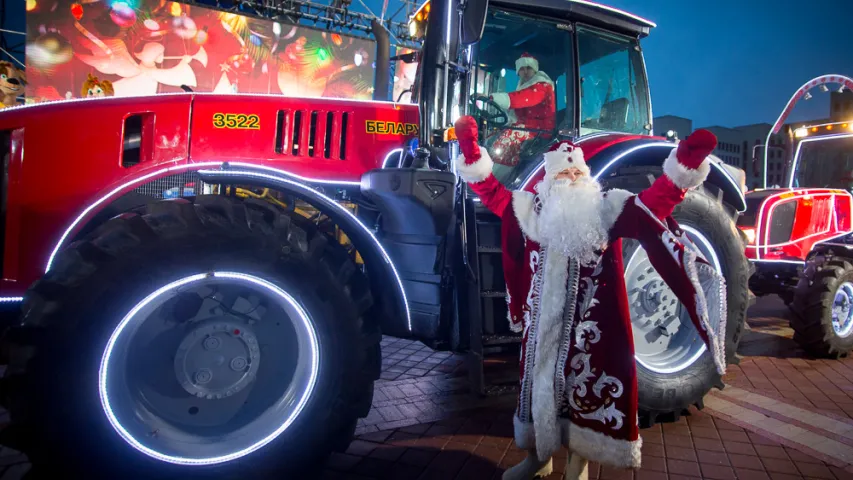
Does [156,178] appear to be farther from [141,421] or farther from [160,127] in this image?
[141,421]

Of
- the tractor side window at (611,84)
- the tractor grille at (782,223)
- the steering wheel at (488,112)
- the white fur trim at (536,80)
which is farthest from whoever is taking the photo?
the tractor grille at (782,223)

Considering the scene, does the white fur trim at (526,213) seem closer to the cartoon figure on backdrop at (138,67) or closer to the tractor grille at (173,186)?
the tractor grille at (173,186)

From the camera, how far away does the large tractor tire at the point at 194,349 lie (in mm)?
1747

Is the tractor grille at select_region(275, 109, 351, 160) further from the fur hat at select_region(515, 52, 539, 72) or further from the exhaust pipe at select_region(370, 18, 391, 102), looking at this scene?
the fur hat at select_region(515, 52, 539, 72)

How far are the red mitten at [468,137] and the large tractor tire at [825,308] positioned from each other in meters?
3.98

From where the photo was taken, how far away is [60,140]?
7.50 feet

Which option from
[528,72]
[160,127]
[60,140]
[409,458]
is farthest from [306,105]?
[409,458]

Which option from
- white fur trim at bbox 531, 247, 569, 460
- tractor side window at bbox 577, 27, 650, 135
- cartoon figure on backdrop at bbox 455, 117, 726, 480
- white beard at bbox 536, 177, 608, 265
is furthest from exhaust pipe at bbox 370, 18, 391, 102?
white fur trim at bbox 531, 247, 569, 460

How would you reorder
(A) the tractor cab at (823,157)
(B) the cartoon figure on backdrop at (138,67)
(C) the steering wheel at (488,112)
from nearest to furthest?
1. (C) the steering wheel at (488,112)
2. (A) the tractor cab at (823,157)
3. (B) the cartoon figure on backdrop at (138,67)

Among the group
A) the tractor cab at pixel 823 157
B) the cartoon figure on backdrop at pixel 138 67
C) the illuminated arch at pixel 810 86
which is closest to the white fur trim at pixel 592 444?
the tractor cab at pixel 823 157

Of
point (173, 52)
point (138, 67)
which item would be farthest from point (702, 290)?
point (173, 52)

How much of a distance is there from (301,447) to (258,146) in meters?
1.49

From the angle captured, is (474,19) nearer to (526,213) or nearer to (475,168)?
(475,168)

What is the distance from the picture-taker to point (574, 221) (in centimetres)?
207
